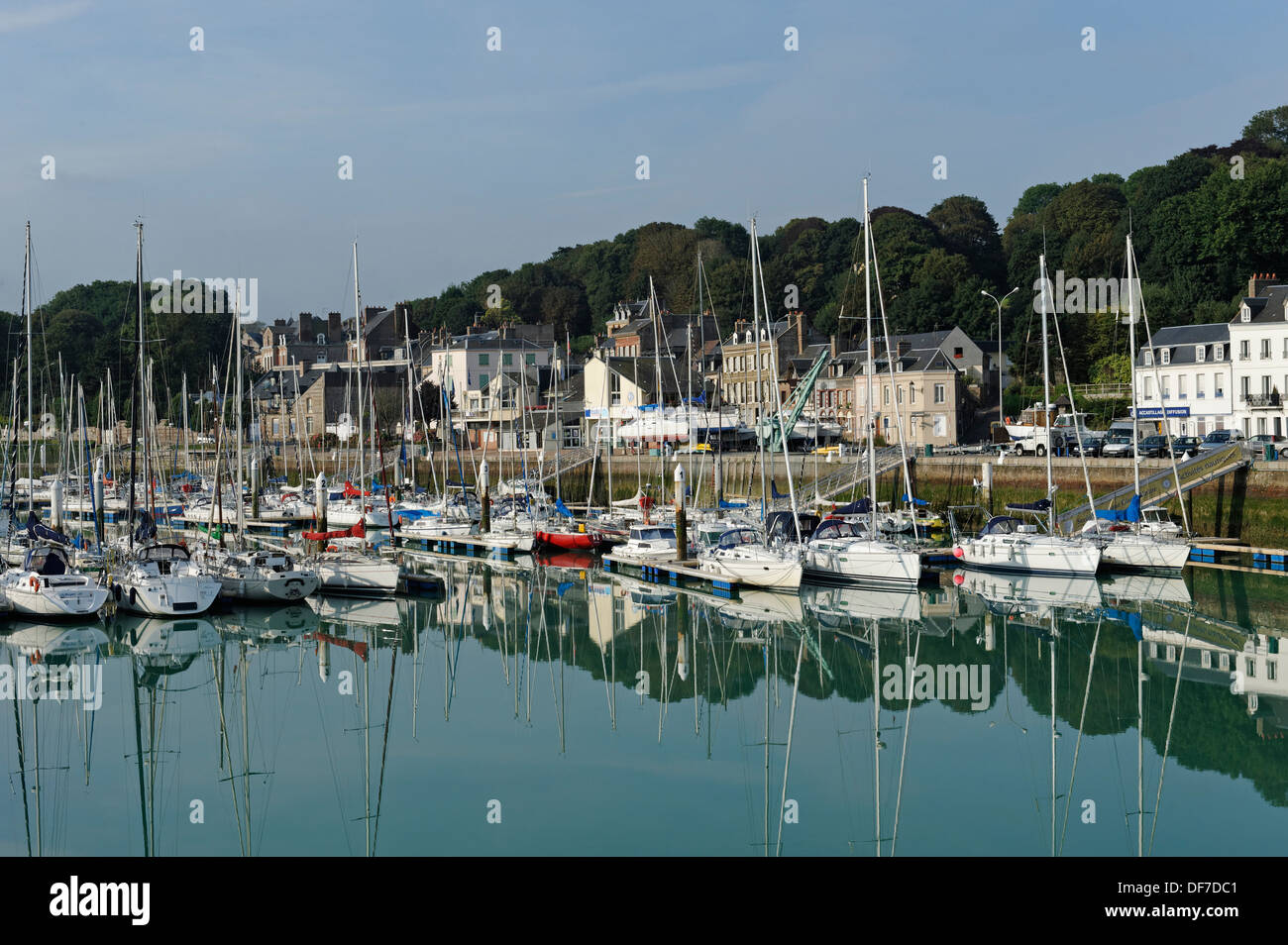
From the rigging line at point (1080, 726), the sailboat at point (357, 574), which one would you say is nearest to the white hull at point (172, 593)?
the sailboat at point (357, 574)

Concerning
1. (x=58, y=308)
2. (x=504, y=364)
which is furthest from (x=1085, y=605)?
(x=58, y=308)

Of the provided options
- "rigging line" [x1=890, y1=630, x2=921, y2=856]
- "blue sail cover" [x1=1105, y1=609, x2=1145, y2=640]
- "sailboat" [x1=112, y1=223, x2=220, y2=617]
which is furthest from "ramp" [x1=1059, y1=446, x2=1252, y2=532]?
"sailboat" [x1=112, y1=223, x2=220, y2=617]

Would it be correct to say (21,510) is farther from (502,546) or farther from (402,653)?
(402,653)

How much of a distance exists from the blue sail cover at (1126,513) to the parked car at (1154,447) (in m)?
6.65

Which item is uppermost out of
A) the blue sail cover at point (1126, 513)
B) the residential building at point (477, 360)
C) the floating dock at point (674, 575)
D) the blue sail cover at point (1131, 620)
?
the residential building at point (477, 360)

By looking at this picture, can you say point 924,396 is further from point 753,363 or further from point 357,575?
point 357,575

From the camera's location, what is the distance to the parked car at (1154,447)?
45.6m

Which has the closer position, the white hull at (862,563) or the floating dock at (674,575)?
the white hull at (862,563)

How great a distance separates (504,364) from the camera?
91.8m

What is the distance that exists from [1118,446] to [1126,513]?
1030 cm

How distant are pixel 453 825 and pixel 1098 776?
30.0ft

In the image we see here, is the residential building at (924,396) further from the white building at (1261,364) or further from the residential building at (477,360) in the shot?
the residential building at (477,360)

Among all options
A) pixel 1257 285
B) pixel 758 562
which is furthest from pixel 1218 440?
pixel 758 562

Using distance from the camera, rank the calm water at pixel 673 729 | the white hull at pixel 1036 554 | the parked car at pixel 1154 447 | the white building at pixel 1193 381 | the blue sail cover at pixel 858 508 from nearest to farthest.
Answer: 1. the calm water at pixel 673 729
2. the white hull at pixel 1036 554
3. the blue sail cover at pixel 858 508
4. the parked car at pixel 1154 447
5. the white building at pixel 1193 381
